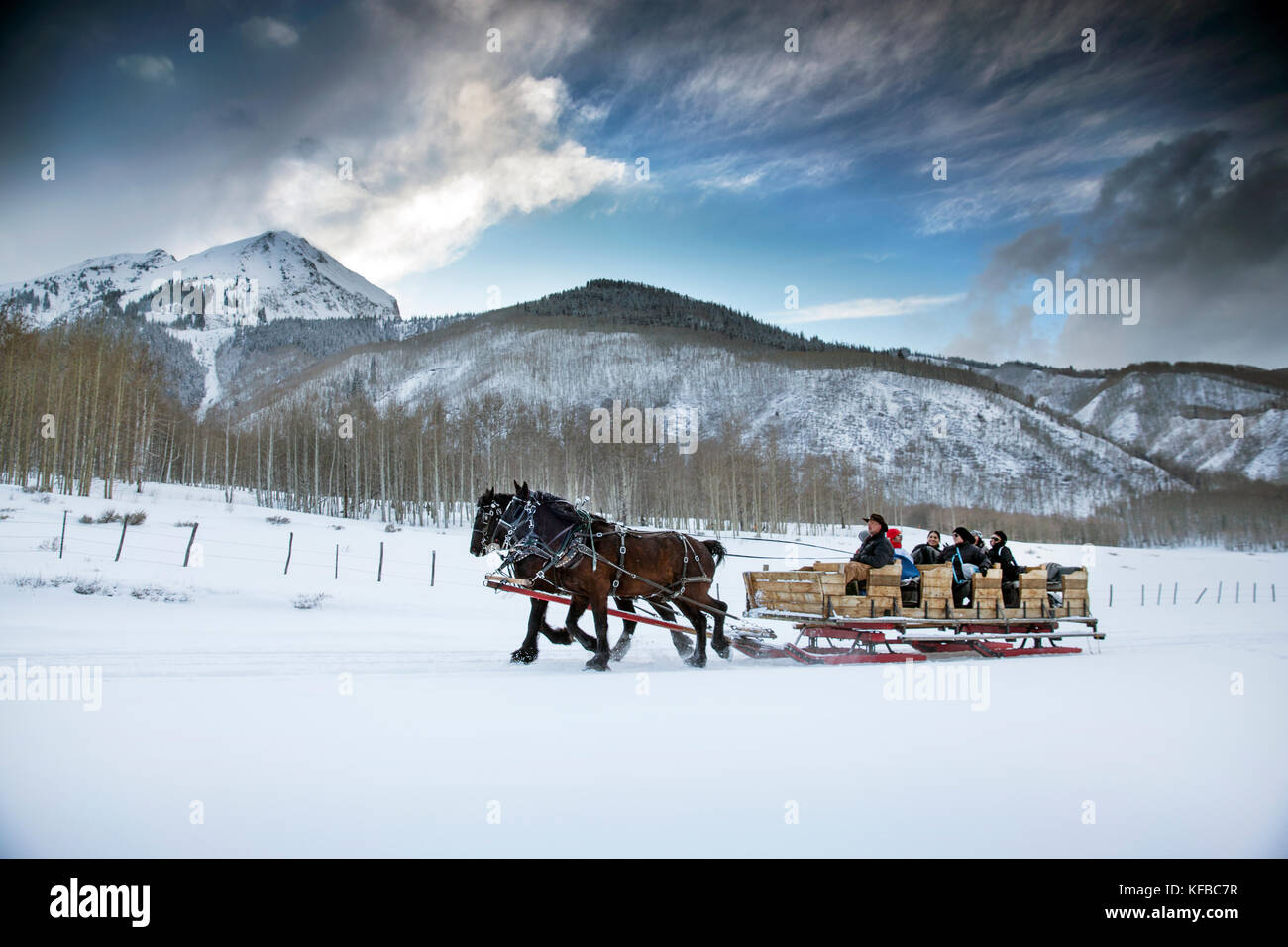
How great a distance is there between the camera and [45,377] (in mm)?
38469

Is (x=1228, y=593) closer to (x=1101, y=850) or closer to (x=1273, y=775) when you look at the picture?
(x=1273, y=775)

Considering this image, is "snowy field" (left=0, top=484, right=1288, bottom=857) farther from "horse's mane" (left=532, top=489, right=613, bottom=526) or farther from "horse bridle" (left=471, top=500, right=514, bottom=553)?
"horse's mane" (left=532, top=489, right=613, bottom=526)

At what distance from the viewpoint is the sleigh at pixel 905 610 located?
364 inches

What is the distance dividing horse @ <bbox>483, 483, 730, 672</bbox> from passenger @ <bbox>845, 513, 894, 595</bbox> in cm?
186

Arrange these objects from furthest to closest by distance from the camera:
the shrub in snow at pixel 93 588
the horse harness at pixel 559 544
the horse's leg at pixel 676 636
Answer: the shrub in snow at pixel 93 588 < the horse's leg at pixel 676 636 < the horse harness at pixel 559 544

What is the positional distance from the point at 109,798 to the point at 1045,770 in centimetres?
550

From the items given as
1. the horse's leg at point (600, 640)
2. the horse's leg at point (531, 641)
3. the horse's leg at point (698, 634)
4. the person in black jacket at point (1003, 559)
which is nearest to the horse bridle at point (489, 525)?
the horse's leg at point (531, 641)

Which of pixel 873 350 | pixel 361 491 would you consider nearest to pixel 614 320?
pixel 873 350

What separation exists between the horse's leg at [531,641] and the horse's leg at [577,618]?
1.23 ft

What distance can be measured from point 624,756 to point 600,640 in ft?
13.0

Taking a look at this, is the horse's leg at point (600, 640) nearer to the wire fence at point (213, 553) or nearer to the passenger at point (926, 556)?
the passenger at point (926, 556)

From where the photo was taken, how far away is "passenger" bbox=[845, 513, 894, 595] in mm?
9570

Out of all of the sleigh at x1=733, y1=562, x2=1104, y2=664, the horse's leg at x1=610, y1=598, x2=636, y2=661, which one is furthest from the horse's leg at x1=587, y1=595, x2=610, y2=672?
the sleigh at x1=733, y1=562, x2=1104, y2=664

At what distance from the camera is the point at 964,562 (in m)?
11.4
